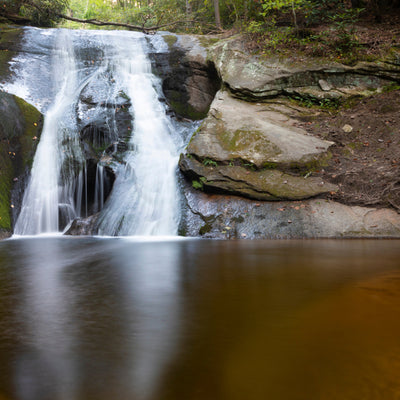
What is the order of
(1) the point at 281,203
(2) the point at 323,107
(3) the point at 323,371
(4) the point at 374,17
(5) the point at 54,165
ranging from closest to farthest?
(3) the point at 323,371 < (1) the point at 281,203 < (5) the point at 54,165 < (2) the point at 323,107 < (4) the point at 374,17

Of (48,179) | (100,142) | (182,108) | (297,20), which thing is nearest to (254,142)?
(100,142)

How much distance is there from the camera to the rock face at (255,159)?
6914 millimetres

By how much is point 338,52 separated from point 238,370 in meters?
10.4

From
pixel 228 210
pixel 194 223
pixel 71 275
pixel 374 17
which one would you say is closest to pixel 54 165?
pixel 194 223

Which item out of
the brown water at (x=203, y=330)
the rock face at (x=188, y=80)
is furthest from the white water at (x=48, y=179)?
the brown water at (x=203, y=330)

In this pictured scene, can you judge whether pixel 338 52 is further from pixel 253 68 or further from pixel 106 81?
pixel 106 81

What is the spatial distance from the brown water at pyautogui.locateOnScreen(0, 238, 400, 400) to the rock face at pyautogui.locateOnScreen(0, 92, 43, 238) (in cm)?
411

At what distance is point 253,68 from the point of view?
998 centimetres

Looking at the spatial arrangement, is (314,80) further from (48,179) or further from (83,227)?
(48,179)

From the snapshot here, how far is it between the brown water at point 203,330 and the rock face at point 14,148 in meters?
4.11

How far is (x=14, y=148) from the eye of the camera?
8375mm

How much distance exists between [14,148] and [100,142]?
2.05m

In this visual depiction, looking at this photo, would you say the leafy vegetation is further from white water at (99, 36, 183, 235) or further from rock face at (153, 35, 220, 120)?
white water at (99, 36, 183, 235)

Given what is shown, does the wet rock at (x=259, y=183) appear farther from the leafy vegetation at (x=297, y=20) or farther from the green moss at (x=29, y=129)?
the leafy vegetation at (x=297, y=20)
